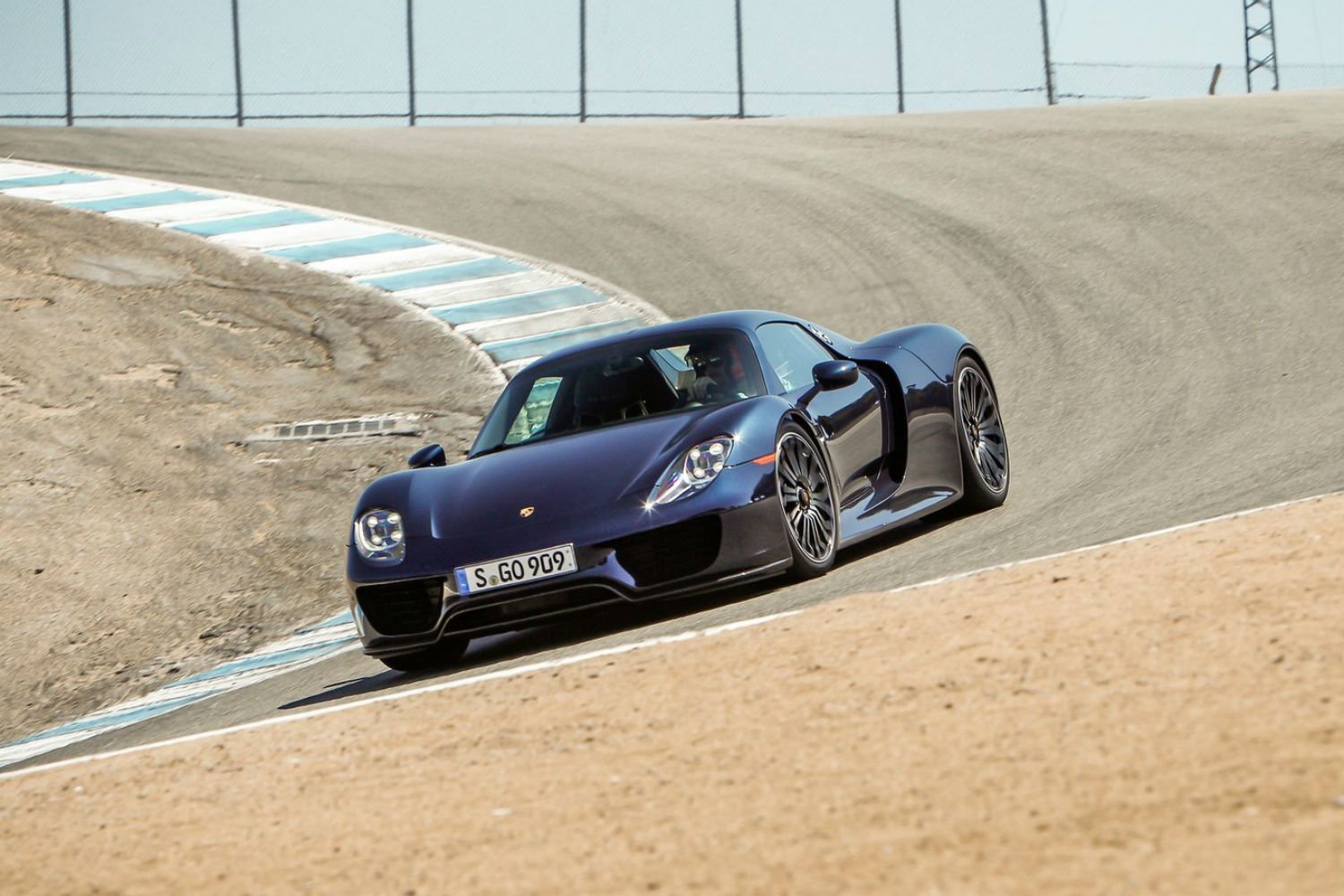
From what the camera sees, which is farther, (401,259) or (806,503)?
(401,259)

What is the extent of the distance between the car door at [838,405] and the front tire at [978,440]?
0.65 meters

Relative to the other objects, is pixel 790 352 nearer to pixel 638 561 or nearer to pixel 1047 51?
pixel 638 561

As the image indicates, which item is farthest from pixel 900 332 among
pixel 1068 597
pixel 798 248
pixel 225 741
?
pixel 798 248

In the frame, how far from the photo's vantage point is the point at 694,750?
4.23 m

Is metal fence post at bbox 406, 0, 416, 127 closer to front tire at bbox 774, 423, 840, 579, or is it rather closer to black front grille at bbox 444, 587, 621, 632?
front tire at bbox 774, 423, 840, 579

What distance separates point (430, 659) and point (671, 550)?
51.5 inches

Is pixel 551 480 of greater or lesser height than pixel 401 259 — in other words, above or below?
below

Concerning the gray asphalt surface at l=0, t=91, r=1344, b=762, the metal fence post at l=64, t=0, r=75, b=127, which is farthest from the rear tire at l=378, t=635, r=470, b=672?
the metal fence post at l=64, t=0, r=75, b=127

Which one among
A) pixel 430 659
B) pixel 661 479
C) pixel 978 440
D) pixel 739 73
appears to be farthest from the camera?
pixel 739 73

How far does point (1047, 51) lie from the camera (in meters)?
27.0

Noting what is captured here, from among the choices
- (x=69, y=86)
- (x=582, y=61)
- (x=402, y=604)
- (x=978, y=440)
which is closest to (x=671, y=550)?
(x=402, y=604)

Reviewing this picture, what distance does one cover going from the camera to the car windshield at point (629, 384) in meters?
7.48

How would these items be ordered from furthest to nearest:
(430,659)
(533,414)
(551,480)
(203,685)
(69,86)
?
(69,86) < (203,685) < (533,414) < (430,659) < (551,480)

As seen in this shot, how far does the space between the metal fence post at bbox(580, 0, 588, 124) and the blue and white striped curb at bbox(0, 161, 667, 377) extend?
8.69 metres
